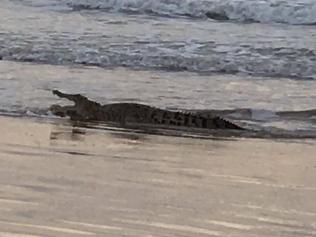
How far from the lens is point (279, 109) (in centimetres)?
792

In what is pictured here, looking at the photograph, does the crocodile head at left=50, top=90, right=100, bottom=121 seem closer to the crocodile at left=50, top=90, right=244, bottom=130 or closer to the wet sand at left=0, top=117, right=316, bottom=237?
the crocodile at left=50, top=90, right=244, bottom=130

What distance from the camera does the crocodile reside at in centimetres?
709

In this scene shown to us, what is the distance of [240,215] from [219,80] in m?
4.93

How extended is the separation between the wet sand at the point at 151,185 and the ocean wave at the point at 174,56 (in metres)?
3.36

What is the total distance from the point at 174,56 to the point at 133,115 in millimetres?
3492

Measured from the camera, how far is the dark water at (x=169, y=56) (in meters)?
8.24

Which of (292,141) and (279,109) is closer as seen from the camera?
(292,141)

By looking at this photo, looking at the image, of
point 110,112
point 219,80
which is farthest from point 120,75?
point 110,112

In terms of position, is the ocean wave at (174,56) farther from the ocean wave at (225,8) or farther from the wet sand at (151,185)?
the wet sand at (151,185)

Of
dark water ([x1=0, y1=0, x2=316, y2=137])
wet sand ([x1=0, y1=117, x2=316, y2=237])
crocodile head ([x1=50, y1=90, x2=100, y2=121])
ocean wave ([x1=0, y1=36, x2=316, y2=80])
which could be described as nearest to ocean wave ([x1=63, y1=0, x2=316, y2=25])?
dark water ([x1=0, y1=0, x2=316, y2=137])

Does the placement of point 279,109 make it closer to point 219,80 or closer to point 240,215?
point 219,80

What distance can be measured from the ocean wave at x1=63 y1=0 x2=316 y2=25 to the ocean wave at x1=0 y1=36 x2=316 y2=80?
2834 mm

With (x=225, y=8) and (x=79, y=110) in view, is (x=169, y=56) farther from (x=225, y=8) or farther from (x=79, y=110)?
(x=225, y=8)

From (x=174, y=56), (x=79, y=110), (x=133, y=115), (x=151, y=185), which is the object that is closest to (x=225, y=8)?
(x=174, y=56)
